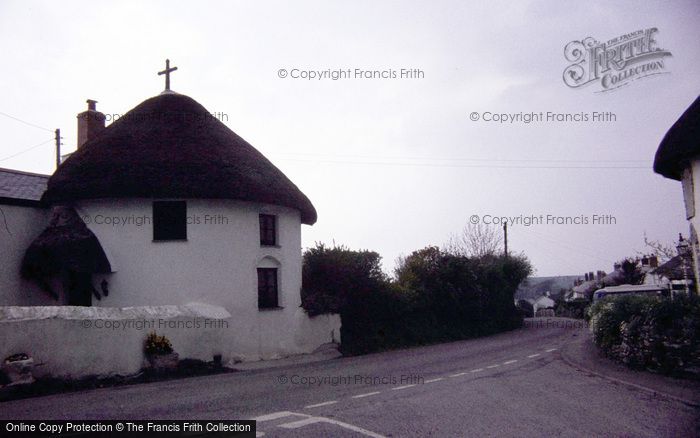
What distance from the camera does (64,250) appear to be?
1590 centimetres

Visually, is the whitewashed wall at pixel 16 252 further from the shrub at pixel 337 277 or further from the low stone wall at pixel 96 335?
the shrub at pixel 337 277

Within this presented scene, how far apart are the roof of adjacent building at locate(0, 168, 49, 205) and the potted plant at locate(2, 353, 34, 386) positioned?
311 inches

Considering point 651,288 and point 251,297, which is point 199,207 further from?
point 651,288

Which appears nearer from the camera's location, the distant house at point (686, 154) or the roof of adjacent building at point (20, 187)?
the distant house at point (686, 154)

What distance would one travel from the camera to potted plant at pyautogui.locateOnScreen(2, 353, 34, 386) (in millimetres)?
10484

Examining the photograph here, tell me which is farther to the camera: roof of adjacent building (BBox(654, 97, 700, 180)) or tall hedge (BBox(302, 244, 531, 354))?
tall hedge (BBox(302, 244, 531, 354))

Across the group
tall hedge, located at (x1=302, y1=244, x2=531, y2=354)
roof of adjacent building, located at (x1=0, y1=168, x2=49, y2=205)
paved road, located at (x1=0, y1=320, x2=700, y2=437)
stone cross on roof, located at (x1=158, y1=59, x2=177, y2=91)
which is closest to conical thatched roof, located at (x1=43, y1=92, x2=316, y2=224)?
roof of adjacent building, located at (x1=0, y1=168, x2=49, y2=205)

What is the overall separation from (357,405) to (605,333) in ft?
30.7

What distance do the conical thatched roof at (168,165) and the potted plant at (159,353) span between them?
4.83m

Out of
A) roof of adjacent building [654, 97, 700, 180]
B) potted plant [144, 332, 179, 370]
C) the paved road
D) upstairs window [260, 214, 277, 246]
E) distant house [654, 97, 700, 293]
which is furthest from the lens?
upstairs window [260, 214, 277, 246]

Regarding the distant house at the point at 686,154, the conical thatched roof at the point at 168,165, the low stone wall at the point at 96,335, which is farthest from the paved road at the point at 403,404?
the conical thatched roof at the point at 168,165

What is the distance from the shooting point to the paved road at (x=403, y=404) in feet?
23.7

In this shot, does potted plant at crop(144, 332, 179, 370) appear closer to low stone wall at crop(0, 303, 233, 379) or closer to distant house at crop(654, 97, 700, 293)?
low stone wall at crop(0, 303, 233, 379)

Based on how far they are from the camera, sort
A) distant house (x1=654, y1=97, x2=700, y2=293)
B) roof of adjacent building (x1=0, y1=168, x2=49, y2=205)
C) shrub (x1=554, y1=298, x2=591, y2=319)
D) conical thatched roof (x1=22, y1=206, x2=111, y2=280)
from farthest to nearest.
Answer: shrub (x1=554, y1=298, x2=591, y2=319)
roof of adjacent building (x1=0, y1=168, x2=49, y2=205)
conical thatched roof (x1=22, y1=206, x2=111, y2=280)
distant house (x1=654, y1=97, x2=700, y2=293)
